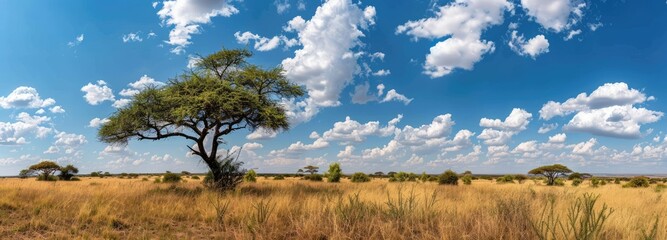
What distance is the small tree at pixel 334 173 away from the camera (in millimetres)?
42188

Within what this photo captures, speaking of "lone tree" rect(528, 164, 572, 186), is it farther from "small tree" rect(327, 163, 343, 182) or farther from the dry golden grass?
the dry golden grass

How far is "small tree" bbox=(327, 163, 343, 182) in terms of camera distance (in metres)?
42.2

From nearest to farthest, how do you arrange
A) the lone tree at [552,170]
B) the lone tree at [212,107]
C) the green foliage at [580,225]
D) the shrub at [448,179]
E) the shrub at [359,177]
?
the green foliage at [580,225] < the lone tree at [212,107] < the shrub at [448,179] < the shrub at [359,177] < the lone tree at [552,170]

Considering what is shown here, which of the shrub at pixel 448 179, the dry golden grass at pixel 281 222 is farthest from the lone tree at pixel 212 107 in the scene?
the shrub at pixel 448 179

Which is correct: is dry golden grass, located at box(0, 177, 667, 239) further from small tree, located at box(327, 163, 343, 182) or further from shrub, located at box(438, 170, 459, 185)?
small tree, located at box(327, 163, 343, 182)

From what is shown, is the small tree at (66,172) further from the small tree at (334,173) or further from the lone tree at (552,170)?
the lone tree at (552,170)

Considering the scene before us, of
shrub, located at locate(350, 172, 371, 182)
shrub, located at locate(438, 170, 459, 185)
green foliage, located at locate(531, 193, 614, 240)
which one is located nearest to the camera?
green foliage, located at locate(531, 193, 614, 240)

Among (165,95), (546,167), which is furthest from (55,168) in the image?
(546,167)

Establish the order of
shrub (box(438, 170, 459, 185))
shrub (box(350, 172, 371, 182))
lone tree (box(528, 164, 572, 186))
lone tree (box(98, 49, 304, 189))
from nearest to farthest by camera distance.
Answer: lone tree (box(98, 49, 304, 189))
shrub (box(438, 170, 459, 185))
shrub (box(350, 172, 371, 182))
lone tree (box(528, 164, 572, 186))

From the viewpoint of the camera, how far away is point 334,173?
1699 inches

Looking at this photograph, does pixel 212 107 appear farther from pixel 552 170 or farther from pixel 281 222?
pixel 552 170

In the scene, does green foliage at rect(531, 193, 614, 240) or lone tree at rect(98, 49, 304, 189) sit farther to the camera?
lone tree at rect(98, 49, 304, 189)

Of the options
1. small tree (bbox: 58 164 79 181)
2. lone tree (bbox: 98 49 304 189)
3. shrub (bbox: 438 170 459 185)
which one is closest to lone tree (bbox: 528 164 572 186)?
shrub (bbox: 438 170 459 185)

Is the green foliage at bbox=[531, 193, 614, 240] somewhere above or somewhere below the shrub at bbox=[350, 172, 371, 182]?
below
